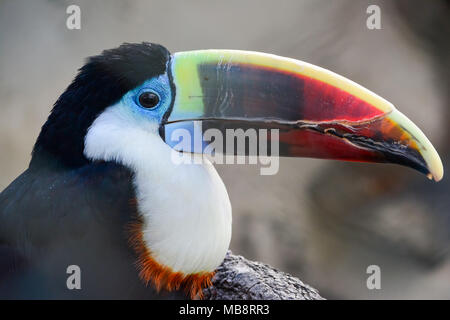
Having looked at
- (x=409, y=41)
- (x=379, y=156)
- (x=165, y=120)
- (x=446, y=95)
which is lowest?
(x=379, y=156)

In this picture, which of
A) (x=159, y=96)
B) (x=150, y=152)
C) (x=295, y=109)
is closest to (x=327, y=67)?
(x=295, y=109)

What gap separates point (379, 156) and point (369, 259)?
1514 millimetres

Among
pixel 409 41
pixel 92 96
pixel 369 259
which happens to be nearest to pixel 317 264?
pixel 369 259

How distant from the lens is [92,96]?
202 cm

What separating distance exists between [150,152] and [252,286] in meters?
0.80

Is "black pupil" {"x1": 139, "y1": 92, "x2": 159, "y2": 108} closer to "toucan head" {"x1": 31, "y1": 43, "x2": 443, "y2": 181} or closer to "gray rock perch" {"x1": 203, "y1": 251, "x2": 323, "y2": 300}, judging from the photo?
"toucan head" {"x1": 31, "y1": 43, "x2": 443, "y2": 181}

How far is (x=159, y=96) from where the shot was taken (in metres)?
2.08

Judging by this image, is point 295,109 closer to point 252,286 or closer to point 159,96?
point 159,96

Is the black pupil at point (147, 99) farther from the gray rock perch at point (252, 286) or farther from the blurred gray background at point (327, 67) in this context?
the gray rock perch at point (252, 286)

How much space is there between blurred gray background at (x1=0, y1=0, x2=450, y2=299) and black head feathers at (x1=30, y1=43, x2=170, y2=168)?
728mm

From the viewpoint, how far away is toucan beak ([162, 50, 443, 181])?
6.46 ft

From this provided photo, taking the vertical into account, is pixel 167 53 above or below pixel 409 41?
below

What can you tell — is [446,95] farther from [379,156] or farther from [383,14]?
[379,156]
